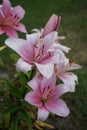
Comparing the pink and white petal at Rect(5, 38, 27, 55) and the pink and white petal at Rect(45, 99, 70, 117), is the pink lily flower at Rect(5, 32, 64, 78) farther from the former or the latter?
the pink and white petal at Rect(45, 99, 70, 117)

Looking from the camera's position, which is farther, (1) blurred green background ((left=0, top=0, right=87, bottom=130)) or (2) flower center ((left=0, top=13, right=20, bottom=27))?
(1) blurred green background ((left=0, top=0, right=87, bottom=130))

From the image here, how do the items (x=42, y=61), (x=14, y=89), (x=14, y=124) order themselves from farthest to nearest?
(x=14, y=124)
(x=14, y=89)
(x=42, y=61)

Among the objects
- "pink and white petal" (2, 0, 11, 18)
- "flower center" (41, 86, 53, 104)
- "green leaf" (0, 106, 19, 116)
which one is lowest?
"green leaf" (0, 106, 19, 116)

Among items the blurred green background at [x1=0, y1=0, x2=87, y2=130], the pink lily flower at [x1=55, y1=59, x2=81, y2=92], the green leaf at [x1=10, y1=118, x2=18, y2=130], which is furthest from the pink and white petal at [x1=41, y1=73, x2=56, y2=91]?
the blurred green background at [x1=0, y1=0, x2=87, y2=130]

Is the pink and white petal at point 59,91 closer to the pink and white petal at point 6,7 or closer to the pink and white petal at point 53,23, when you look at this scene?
the pink and white petal at point 53,23

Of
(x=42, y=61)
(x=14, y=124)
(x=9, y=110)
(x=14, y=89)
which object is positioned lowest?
(x=14, y=124)

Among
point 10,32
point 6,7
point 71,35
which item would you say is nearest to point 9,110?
point 10,32

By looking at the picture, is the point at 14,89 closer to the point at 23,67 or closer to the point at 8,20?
the point at 8,20
